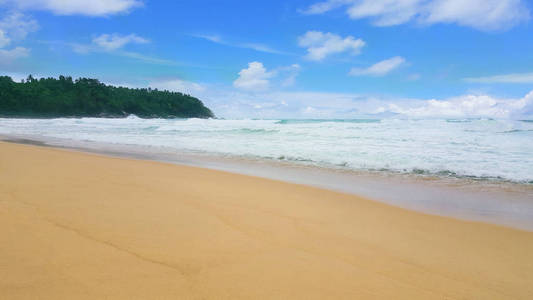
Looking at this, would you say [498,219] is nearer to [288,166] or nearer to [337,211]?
[337,211]

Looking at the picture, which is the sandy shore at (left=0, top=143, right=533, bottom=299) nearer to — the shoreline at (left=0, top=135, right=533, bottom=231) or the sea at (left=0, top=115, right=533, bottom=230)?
the shoreline at (left=0, top=135, right=533, bottom=231)

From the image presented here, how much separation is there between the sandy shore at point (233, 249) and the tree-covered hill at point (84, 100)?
64703 mm

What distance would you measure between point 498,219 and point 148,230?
367cm

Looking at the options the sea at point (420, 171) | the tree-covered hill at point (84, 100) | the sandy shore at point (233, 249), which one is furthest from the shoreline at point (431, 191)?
the tree-covered hill at point (84, 100)

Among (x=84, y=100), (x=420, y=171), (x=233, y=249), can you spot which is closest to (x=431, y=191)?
(x=420, y=171)

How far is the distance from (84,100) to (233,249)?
77883mm

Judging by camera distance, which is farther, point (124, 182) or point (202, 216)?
point (124, 182)

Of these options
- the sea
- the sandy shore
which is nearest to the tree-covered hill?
the sea

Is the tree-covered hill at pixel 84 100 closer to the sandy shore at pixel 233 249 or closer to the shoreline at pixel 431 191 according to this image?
the shoreline at pixel 431 191

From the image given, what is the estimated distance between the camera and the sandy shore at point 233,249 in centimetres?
166

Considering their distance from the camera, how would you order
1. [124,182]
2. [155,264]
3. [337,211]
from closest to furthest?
1. [155,264]
2. [337,211]
3. [124,182]

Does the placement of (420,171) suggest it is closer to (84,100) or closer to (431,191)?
(431,191)

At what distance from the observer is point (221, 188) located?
4.25 metres

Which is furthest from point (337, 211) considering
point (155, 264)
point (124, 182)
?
point (124, 182)
